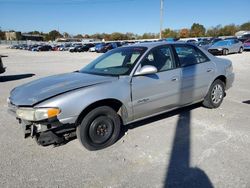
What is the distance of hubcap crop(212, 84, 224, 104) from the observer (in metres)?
5.98

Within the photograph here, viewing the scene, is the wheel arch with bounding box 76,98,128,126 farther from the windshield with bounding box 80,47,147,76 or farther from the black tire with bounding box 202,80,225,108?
the black tire with bounding box 202,80,225,108

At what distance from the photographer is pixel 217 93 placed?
605 cm

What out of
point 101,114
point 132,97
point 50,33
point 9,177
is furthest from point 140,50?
point 50,33

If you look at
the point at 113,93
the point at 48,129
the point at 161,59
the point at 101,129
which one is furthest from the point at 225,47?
the point at 48,129

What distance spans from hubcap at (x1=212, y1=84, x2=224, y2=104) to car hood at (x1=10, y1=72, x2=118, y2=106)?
2757mm

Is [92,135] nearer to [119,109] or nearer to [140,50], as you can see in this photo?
[119,109]

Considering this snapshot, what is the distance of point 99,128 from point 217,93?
10.6 ft

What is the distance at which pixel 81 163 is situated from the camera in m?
3.72

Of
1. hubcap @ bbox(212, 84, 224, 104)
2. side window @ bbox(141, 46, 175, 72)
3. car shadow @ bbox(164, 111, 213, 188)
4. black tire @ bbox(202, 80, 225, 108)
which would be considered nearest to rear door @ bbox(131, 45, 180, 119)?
side window @ bbox(141, 46, 175, 72)

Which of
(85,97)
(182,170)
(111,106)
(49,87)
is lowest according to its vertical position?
(182,170)

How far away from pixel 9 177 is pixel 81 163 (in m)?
0.94

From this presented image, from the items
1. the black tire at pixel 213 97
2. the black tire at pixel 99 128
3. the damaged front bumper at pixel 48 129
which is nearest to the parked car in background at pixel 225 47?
the black tire at pixel 213 97

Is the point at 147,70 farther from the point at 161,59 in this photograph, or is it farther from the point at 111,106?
the point at 111,106

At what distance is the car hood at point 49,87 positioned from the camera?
3827mm
